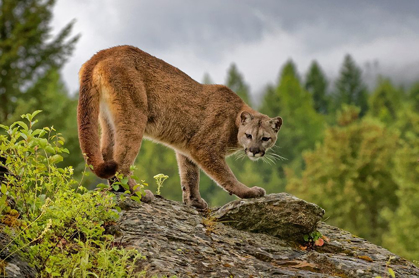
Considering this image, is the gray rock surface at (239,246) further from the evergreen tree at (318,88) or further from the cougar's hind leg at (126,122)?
the evergreen tree at (318,88)

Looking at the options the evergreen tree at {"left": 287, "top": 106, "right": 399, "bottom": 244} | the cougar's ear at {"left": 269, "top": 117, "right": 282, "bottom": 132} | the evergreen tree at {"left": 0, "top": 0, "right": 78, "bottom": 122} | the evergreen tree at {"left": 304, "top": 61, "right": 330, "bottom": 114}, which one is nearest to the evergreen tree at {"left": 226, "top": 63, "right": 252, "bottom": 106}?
the evergreen tree at {"left": 304, "top": 61, "right": 330, "bottom": 114}

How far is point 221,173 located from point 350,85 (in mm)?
66713

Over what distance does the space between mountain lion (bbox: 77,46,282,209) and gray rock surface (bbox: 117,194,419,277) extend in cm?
67

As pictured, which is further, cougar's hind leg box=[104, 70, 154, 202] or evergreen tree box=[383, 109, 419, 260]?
evergreen tree box=[383, 109, 419, 260]

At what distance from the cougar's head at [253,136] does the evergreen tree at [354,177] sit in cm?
2064

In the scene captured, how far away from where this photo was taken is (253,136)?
7.23 meters

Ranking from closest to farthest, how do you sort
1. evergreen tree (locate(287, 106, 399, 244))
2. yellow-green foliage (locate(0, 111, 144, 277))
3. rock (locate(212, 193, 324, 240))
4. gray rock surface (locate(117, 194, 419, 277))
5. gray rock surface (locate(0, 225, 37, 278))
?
gray rock surface (locate(0, 225, 37, 278))
yellow-green foliage (locate(0, 111, 144, 277))
gray rock surface (locate(117, 194, 419, 277))
rock (locate(212, 193, 324, 240))
evergreen tree (locate(287, 106, 399, 244))

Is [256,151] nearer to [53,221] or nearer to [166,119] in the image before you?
[166,119]

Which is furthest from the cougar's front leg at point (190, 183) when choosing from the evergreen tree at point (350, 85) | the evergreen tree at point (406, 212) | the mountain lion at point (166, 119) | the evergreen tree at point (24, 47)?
the evergreen tree at point (350, 85)

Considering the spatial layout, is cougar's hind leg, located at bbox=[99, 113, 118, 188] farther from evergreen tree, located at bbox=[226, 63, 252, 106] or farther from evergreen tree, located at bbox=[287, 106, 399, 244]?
evergreen tree, located at bbox=[226, 63, 252, 106]

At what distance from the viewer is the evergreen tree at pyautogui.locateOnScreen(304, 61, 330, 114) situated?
73312mm

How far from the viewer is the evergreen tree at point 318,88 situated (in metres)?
73.3

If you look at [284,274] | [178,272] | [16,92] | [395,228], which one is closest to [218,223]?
[284,274]

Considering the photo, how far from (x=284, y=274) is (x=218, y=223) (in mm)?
1148
